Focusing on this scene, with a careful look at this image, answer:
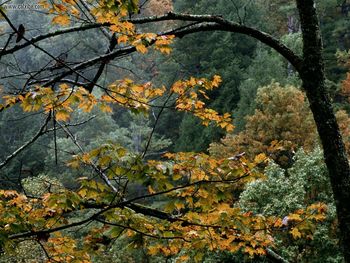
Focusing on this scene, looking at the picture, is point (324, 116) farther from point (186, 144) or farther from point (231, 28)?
point (186, 144)

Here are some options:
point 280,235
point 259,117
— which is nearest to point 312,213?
point 280,235

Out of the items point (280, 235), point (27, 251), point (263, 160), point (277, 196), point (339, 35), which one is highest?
point (339, 35)

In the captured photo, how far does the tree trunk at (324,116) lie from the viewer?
3.33 metres

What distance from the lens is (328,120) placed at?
11.1ft

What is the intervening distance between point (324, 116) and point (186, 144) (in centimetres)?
2291

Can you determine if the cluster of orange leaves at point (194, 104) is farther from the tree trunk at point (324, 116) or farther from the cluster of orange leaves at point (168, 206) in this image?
the tree trunk at point (324, 116)

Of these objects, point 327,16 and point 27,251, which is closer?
point 27,251

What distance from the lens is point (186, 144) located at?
26.3 metres

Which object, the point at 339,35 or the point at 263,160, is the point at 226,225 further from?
the point at 339,35

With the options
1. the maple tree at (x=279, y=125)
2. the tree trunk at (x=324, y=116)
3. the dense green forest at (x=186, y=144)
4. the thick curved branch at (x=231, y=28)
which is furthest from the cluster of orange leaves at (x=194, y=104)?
the maple tree at (x=279, y=125)

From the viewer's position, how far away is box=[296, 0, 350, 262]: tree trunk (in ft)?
10.9

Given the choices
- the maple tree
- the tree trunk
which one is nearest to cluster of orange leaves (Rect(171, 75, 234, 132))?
the tree trunk

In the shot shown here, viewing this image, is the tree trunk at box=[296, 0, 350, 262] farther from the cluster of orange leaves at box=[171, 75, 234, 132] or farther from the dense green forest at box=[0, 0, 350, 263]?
the cluster of orange leaves at box=[171, 75, 234, 132]

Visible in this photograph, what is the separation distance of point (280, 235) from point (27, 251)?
807cm
